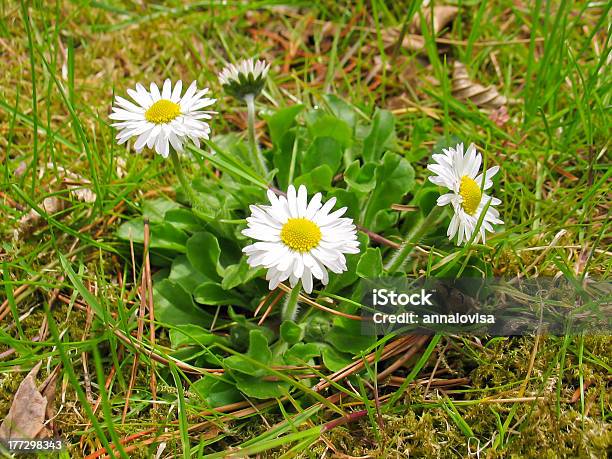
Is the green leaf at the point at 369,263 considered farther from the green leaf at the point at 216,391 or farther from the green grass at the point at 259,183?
the green leaf at the point at 216,391

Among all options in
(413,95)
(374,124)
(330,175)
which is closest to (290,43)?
(413,95)

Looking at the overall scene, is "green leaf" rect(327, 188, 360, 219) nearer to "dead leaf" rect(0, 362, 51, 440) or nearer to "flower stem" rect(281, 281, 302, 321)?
"flower stem" rect(281, 281, 302, 321)

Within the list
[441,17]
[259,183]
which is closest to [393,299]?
[259,183]

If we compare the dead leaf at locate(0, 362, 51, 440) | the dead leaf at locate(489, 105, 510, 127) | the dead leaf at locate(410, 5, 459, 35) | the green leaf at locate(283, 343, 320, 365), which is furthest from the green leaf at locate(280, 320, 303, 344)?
the dead leaf at locate(410, 5, 459, 35)

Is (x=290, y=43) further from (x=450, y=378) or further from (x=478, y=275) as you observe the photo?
(x=450, y=378)

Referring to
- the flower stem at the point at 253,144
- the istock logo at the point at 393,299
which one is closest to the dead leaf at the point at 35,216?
the flower stem at the point at 253,144

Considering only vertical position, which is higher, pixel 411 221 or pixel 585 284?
pixel 411 221

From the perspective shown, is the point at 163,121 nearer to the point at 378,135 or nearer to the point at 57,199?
the point at 57,199
